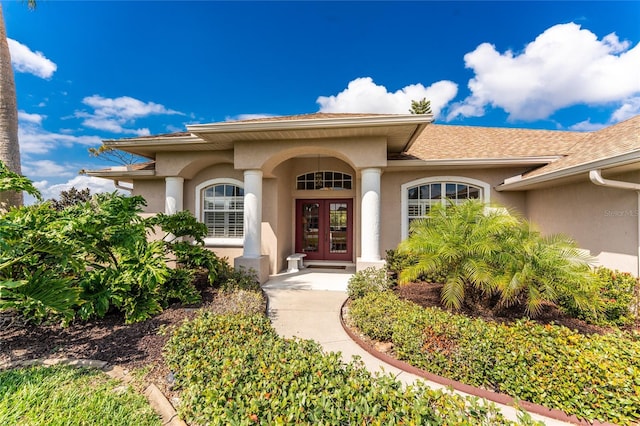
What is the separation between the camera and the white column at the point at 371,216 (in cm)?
720

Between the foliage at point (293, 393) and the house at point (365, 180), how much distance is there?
4538 millimetres

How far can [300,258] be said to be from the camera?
9.49 meters

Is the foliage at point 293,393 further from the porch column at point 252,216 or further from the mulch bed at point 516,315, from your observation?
the porch column at point 252,216

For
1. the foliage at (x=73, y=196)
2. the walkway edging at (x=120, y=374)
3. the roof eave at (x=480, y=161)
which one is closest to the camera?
the walkway edging at (x=120, y=374)

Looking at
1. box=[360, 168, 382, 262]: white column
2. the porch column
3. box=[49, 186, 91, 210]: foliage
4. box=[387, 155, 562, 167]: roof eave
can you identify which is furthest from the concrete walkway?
box=[49, 186, 91, 210]: foliage

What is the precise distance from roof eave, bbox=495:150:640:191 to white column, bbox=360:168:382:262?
12.8 feet

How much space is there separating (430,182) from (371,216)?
9.62 ft

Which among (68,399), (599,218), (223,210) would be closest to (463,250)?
(599,218)

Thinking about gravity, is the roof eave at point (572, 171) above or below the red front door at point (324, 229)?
above

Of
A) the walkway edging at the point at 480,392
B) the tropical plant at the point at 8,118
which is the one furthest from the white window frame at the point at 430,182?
the tropical plant at the point at 8,118

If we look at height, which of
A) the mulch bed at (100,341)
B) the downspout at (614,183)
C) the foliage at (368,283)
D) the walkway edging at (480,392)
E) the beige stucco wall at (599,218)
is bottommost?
the walkway edging at (480,392)

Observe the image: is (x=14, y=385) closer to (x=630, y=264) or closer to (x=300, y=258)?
(x=300, y=258)

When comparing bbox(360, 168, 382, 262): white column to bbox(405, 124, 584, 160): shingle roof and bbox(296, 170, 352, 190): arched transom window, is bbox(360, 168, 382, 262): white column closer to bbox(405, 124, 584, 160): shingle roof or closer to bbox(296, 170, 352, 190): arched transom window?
bbox(405, 124, 584, 160): shingle roof

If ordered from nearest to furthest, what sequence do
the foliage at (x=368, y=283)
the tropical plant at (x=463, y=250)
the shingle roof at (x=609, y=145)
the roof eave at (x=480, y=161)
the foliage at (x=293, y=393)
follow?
the foliage at (x=293, y=393), the tropical plant at (x=463, y=250), the shingle roof at (x=609, y=145), the foliage at (x=368, y=283), the roof eave at (x=480, y=161)
